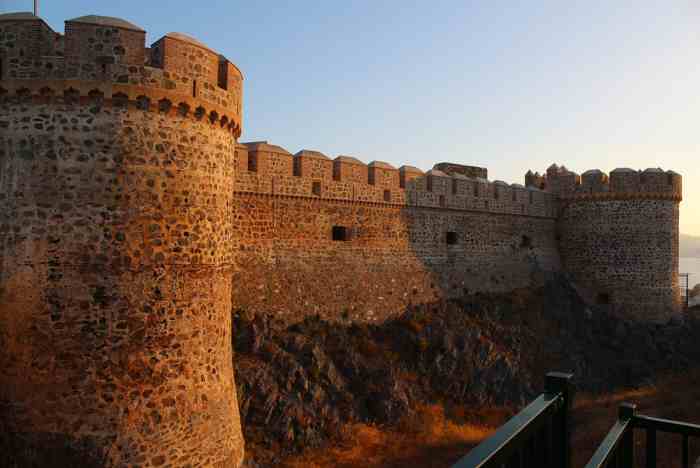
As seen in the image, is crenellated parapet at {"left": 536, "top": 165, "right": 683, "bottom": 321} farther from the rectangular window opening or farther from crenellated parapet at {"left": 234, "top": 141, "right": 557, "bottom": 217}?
the rectangular window opening

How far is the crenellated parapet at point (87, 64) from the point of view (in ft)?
24.8

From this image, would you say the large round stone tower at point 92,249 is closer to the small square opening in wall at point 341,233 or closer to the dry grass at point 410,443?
the dry grass at point 410,443

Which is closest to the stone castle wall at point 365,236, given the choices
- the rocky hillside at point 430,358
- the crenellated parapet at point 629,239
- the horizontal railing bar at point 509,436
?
the rocky hillside at point 430,358

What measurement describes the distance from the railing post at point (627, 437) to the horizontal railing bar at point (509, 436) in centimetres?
100

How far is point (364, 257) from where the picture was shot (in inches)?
630

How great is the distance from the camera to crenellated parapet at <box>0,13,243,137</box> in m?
7.55

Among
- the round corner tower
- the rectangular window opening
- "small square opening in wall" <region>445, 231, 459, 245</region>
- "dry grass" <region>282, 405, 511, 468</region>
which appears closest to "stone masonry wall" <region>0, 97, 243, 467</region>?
"dry grass" <region>282, 405, 511, 468</region>

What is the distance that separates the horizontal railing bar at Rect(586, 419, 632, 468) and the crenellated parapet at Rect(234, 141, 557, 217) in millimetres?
11417

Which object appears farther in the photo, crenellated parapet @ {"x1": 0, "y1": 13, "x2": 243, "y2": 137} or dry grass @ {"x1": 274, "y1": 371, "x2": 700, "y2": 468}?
dry grass @ {"x1": 274, "y1": 371, "x2": 700, "y2": 468}

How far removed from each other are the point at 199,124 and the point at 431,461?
9.58m

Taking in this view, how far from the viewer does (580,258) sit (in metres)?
22.5

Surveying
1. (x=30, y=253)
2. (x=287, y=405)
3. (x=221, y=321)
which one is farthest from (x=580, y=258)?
(x=30, y=253)

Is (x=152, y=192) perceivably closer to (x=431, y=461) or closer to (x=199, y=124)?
(x=199, y=124)

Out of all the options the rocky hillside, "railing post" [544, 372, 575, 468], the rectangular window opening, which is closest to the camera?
"railing post" [544, 372, 575, 468]
